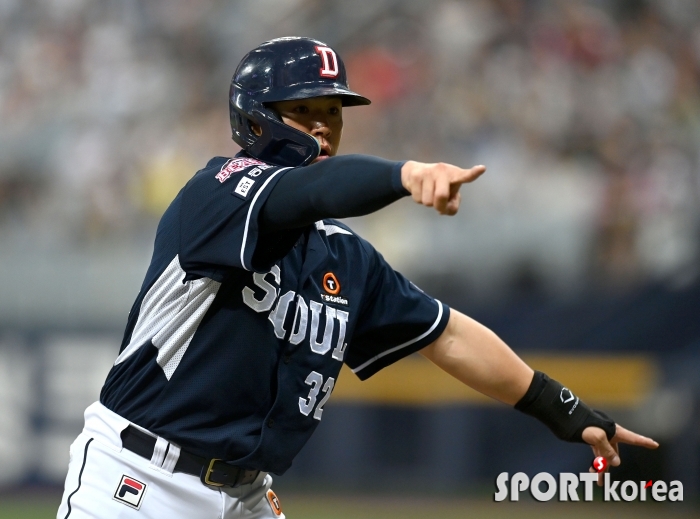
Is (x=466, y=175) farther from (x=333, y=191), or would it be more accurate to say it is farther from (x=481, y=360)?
(x=481, y=360)

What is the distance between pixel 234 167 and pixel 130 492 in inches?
41.7

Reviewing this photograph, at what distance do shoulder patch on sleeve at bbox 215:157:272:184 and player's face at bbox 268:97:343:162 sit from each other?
0.89 ft

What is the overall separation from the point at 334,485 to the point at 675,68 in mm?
5280

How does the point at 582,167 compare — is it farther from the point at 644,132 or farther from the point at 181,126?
the point at 181,126

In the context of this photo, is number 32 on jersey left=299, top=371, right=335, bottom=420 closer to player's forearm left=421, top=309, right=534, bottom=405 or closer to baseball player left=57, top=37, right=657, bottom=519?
baseball player left=57, top=37, right=657, bottom=519

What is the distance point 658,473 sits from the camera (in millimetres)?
7922

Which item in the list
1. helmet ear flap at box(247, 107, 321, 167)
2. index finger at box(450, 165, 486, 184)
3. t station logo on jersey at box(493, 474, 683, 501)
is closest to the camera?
index finger at box(450, 165, 486, 184)

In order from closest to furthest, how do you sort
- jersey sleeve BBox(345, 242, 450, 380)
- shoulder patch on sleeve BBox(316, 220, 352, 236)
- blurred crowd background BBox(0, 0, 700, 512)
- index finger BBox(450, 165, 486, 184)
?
index finger BBox(450, 165, 486, 184), shoulder patch on sleeve BBox(316, 220, 352, 236), jersey sleeve BBox(345, 242, 450, 380), blurred crowd background BBox(0, 0, 700, 512)

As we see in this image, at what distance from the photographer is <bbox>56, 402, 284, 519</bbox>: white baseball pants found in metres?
3.30

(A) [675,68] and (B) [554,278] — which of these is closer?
(B) [554,278]

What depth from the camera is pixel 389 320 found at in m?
3.84

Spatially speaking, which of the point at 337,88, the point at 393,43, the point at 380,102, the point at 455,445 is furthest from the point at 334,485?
the point at 337,88

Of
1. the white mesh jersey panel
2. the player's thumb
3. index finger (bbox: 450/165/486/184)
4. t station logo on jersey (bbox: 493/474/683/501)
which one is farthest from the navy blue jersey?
t station logo on jersey (bbox: 493/474/683/501)

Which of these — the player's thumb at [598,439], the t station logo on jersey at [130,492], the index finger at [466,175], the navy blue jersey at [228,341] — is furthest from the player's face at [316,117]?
the player's thumb at [598,439]
